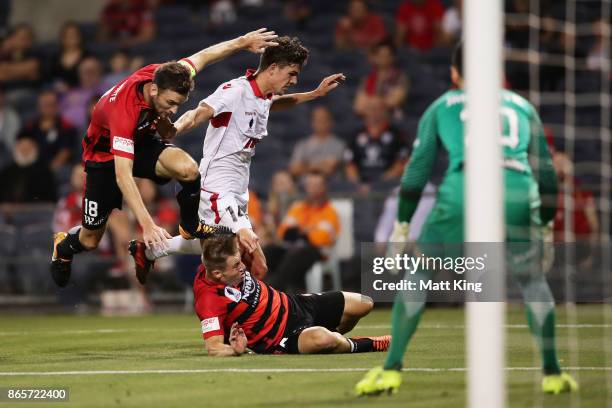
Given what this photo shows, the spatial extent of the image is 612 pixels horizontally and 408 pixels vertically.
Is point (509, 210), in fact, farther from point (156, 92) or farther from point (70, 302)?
point (70, 302)

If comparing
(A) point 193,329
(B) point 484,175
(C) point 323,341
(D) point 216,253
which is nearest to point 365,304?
(C) point 323,341

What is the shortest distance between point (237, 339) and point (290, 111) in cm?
919

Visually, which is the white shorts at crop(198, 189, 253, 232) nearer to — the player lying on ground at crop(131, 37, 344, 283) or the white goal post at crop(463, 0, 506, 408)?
the player lying on ground at crop(131, 37, 344, 283)

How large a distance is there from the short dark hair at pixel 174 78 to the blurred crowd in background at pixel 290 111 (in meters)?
4.89

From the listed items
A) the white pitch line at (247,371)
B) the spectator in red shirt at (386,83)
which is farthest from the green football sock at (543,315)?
the spectator in red shirt at (386,83)

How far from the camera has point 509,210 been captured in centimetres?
601

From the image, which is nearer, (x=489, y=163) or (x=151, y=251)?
(x=489, y=163)

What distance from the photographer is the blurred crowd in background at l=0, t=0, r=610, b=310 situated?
551 inches

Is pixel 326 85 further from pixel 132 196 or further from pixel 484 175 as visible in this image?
pixel 484 175

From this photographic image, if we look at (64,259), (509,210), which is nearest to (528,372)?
(509,210)

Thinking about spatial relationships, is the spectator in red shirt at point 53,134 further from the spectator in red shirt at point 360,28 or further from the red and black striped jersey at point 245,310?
the red and black striped jersey at point 245,310

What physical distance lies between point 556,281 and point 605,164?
1.74 meters

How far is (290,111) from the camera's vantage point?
16.8 meters

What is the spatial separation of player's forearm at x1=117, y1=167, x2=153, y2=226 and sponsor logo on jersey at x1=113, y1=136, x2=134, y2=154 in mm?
174
